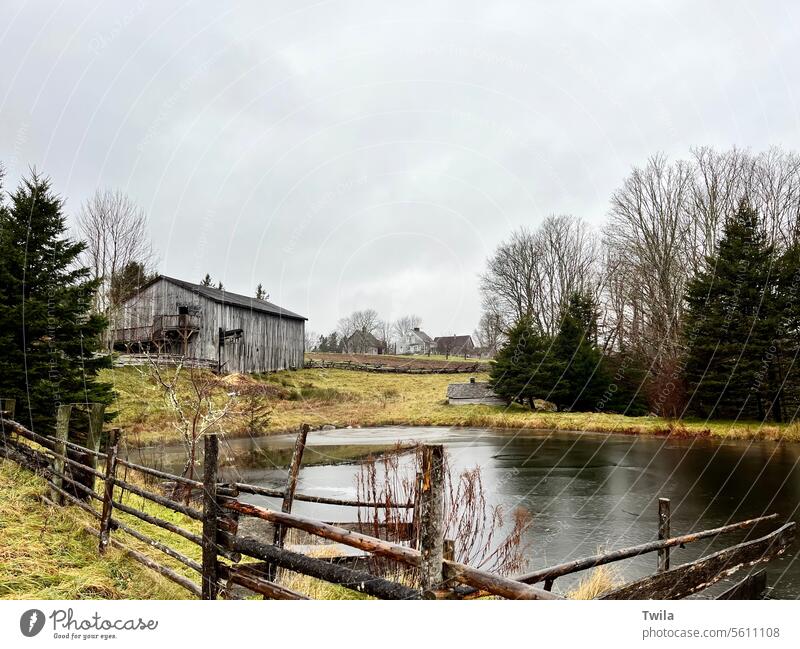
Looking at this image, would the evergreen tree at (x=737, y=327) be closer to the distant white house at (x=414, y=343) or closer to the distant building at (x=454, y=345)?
the distant building at (x=454, y=345)

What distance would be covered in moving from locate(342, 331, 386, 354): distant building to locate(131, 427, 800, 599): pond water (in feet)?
41.6

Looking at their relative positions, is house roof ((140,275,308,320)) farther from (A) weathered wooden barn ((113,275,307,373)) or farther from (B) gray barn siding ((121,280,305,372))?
(B) gray barn siding ((121,280,305,372))

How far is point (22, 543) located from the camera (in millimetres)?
4637

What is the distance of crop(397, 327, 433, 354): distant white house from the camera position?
62.7m

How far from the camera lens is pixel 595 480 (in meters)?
13.1

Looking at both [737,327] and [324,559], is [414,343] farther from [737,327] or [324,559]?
[324,559]

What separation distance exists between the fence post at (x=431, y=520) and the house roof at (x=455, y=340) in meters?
60.3

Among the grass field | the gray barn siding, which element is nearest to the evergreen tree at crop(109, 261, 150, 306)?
the gray barn siding

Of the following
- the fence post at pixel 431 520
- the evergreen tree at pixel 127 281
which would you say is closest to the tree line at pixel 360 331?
the evergreen tree at pixel 127 281

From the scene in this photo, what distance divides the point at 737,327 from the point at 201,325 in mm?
24196

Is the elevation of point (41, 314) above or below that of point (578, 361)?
above

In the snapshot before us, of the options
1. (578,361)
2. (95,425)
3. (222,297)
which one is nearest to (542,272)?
(578,361)
